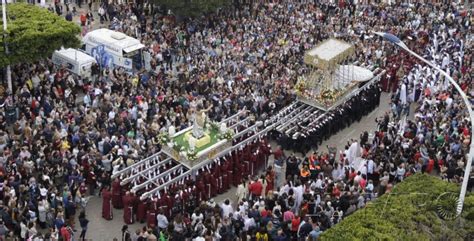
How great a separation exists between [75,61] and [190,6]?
7586 millimetres

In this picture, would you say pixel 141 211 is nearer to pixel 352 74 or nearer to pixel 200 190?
pixel 200 190

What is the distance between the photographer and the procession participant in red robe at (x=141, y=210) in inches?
878

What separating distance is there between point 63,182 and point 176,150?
384cm

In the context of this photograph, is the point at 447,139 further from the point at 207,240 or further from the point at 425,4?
the point at 425,4

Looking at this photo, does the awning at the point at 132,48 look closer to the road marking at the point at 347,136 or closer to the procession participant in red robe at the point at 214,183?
the road marking at the point at 347,136

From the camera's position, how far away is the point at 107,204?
74.8 ft

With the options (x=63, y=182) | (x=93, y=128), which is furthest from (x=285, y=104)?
(x=63, y=182)

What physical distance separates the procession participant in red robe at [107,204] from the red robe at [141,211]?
991 mm

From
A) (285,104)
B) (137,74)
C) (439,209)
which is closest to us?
(439,209)

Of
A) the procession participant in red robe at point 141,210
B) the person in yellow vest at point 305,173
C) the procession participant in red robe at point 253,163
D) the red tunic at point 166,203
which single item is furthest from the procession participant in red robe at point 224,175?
the procession participant in red robe at point 141,210

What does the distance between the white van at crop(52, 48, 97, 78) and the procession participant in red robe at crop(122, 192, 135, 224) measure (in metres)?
10.5

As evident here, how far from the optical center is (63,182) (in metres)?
23.1

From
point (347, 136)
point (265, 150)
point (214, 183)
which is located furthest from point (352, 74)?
point (214, 183)

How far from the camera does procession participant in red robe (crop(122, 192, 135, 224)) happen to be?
22342 millimetres
